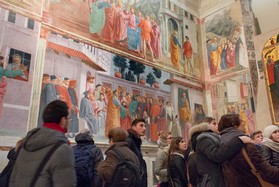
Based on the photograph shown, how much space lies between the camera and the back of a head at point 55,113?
6.52ft

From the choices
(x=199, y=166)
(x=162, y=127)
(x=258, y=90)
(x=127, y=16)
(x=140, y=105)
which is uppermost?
(x=127, y=16)

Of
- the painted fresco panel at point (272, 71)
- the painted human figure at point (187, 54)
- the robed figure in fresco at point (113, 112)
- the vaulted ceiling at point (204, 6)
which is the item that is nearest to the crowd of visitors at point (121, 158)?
the robed figure in fresco at point (113, 112)

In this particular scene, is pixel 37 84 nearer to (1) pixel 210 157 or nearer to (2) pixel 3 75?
(2) pixel 3 75

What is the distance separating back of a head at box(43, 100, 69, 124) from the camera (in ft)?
6.52

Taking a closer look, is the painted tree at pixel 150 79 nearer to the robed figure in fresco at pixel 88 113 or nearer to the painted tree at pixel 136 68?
the painted tree at pixel 136 68

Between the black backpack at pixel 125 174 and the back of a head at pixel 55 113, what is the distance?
2.57ft

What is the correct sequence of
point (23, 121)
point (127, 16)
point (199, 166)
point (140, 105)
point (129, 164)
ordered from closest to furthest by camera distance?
point (129, 164) → point (199, 166) → point (23, 121) → point (140, 105) → point (127, 16)

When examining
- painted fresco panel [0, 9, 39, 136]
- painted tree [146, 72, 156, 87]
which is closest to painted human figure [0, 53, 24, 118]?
painted fresco panel [0, 9, 39, 136]

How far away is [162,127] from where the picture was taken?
32.3 ft

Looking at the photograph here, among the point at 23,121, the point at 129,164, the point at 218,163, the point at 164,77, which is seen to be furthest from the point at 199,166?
the point at 164,77

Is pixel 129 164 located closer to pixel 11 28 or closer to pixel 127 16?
pixel 11 28

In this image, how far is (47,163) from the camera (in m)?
1.81

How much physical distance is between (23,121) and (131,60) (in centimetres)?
455

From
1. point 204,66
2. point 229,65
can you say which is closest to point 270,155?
point 229,65
